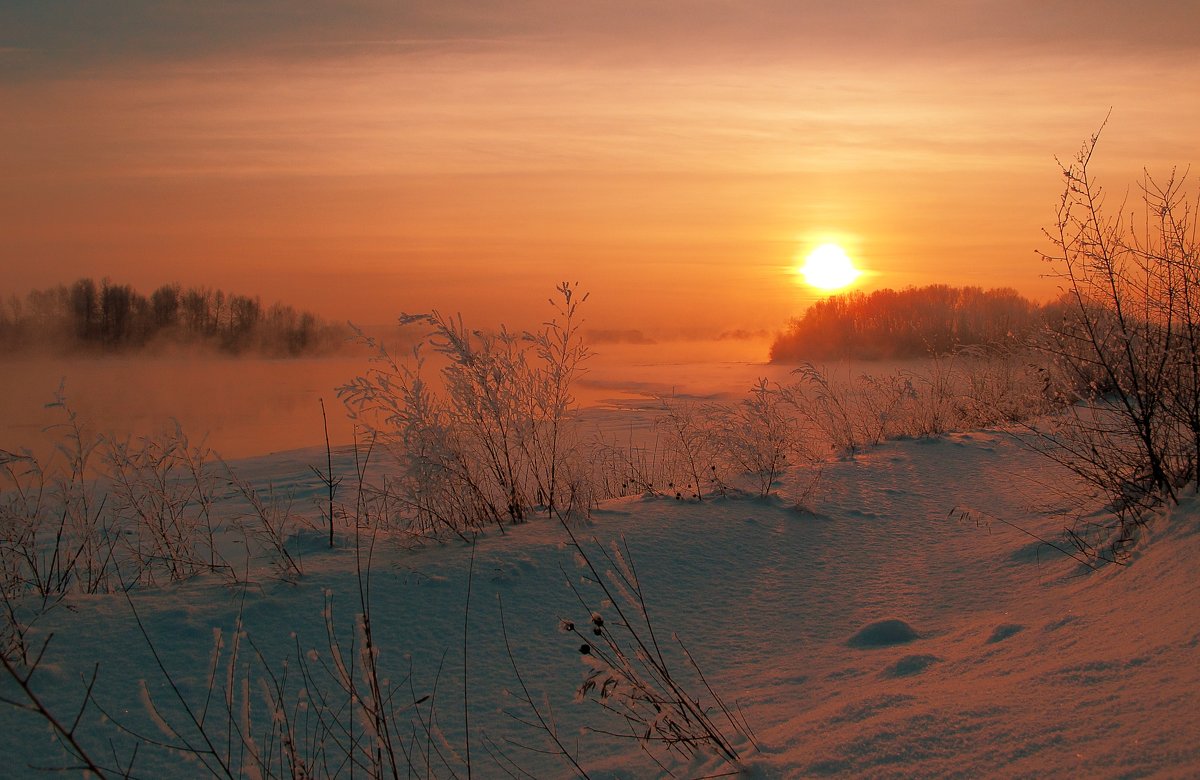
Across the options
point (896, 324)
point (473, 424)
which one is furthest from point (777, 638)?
point (896, 324)

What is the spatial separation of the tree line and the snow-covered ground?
1435 centimetres

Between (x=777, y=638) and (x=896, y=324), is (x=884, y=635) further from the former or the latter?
(x=896, y=324)

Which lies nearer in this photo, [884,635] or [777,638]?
[884,635]

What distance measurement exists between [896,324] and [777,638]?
61.7 feet

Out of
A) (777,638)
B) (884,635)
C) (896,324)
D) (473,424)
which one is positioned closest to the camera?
(884,635)

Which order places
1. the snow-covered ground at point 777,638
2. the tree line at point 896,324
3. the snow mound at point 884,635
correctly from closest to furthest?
the snow-covered ground at point 777,638
the snow mound at point 884,635
the tree line at point 896,324

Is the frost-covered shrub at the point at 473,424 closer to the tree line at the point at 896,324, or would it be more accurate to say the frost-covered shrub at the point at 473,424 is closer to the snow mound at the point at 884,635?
the snow mound at the point at 884,635

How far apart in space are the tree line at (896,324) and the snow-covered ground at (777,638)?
47.1 ft

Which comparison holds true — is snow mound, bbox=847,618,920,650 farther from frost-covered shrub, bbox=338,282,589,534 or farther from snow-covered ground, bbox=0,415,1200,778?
frost-covered shrub, bbox=338,282,589,534

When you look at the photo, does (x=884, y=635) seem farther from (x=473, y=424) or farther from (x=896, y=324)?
(x=896, y=324)

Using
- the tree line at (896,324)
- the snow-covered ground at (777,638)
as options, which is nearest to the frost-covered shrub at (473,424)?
the snow-covered ground at (777,638)

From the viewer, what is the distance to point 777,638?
365cm

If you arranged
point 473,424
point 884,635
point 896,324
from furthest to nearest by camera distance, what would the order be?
point 896,324, point 473,424, point 884,635

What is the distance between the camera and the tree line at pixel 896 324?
19.1m
